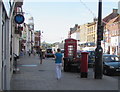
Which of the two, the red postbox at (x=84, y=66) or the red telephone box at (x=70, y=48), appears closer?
the red postbox at (x=84, y=66)

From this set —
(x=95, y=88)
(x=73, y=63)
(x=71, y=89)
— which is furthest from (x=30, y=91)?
(x=73, y=63)

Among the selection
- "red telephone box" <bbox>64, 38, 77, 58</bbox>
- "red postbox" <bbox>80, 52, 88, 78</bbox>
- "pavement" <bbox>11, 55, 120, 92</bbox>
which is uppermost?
"red telephone box" <bbox>64, 38, 77, 58</bbox>

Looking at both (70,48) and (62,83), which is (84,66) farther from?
(70,48)

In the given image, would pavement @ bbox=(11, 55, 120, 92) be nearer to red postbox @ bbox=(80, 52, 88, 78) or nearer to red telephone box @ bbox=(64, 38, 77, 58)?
red postbox @ bbox=(80, 52, 88, 78)

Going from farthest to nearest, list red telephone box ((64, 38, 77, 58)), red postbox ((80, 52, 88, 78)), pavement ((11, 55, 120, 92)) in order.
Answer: red telephone box ((64, 38, 77, 58)) < red postbox ((80, 52, 88, 78)) < pavement ((11, 55, 120, 92))

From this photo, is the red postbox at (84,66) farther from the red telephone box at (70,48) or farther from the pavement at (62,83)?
the red telephone box at (70,48)

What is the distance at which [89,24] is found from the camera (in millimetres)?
111000

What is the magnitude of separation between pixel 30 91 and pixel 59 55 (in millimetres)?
4915

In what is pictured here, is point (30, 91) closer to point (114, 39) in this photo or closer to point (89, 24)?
point (114, 39)

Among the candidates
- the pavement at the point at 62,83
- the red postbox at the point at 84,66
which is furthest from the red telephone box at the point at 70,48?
the red postbox at the point at 84,66

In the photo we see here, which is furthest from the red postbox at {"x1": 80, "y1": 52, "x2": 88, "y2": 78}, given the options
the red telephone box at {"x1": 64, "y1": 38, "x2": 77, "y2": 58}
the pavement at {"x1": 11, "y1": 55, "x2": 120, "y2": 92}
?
the red telephone box at {"x1": 64, "y1": 38, "x2": 77, "y2": 58}

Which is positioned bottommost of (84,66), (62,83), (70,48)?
(62,83)

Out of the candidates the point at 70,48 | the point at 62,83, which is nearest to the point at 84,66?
the point at 62,83

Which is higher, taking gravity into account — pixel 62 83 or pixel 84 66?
pixel 84 66
